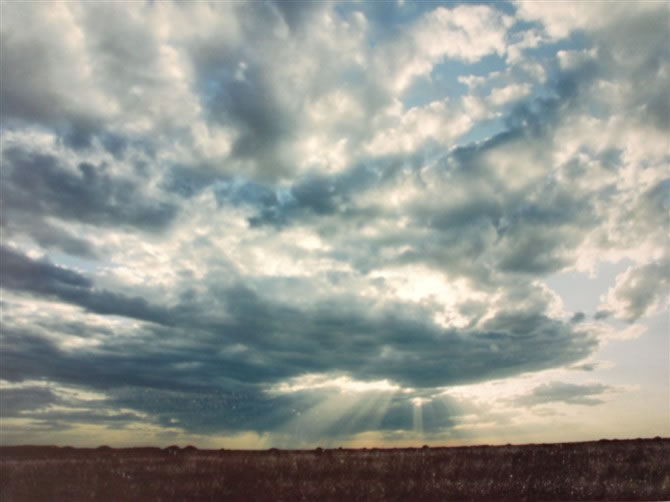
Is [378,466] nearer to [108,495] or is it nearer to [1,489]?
[108,495]

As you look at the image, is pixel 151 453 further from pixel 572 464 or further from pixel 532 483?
pixel 572 464

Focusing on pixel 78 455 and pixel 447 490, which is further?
pixel 78 455

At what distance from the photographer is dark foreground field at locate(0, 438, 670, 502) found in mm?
37812

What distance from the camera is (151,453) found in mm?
39875

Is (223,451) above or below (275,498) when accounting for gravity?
above

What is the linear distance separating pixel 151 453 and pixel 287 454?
8474 millimetres

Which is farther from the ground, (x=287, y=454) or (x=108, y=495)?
(x=287, y=454)

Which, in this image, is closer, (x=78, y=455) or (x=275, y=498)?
(x=275, y=498)

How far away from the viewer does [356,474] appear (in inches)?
1503

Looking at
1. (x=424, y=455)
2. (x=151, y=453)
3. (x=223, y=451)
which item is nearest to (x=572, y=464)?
(x=424, y=455)

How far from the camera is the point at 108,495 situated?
38094mm

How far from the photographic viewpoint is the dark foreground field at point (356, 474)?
3781cm

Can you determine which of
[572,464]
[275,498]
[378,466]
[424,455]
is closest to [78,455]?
[275,498]

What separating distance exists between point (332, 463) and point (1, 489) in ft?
65.9
